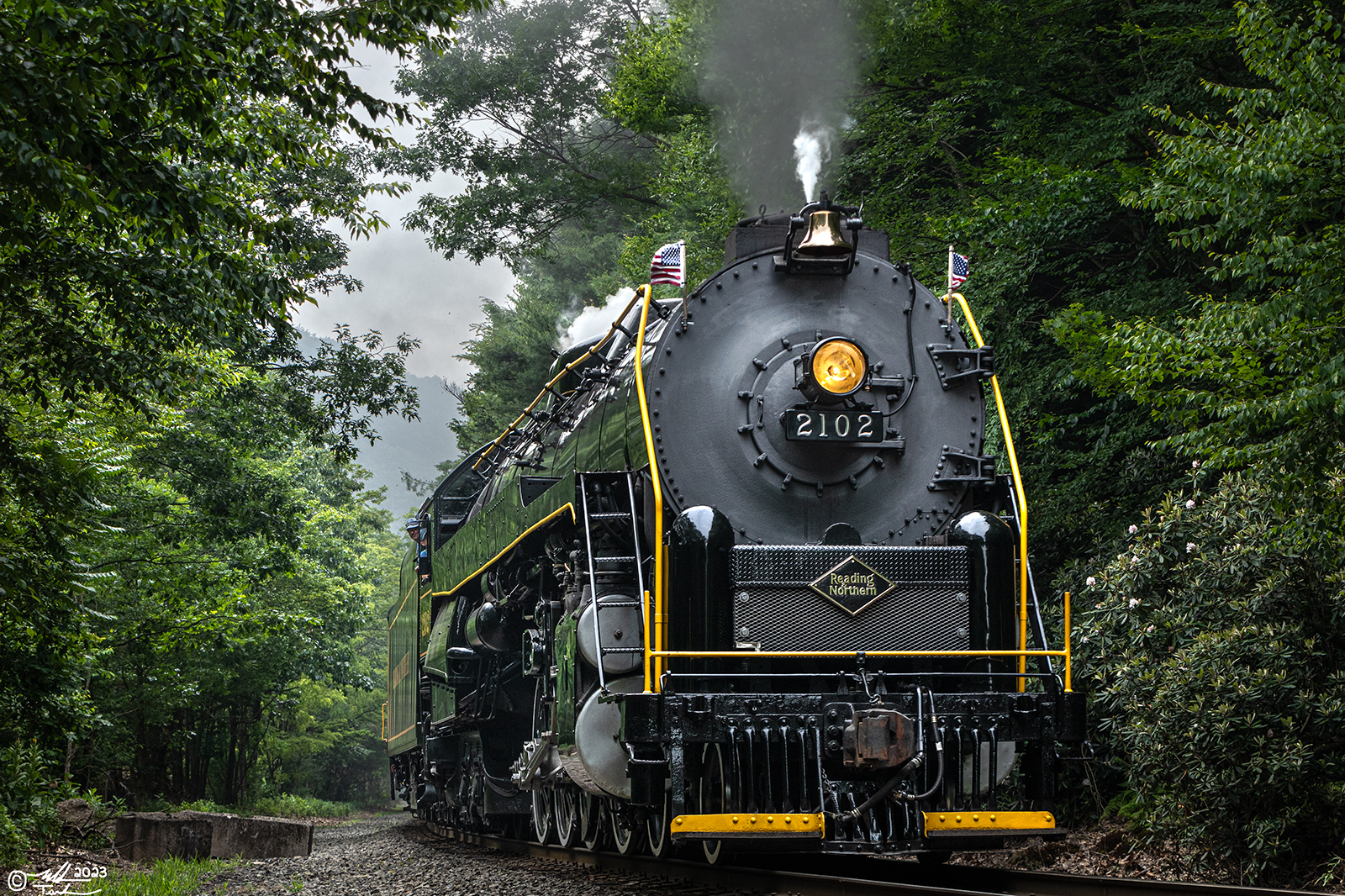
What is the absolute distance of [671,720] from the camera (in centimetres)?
590

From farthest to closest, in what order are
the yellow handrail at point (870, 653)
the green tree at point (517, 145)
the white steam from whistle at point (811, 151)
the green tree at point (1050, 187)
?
the green tree at point (517, 145)
the green tree at point (1050, 187)
the white steam from whistle at point (811, 151)
the yellow handrail at point (870, 653)

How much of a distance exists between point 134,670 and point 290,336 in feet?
37.8

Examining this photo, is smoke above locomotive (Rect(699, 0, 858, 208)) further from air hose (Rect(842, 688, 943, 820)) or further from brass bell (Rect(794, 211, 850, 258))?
air hose (Rect(842, 688, 943, 820))

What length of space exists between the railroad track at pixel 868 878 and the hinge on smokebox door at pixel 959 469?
2.25 m

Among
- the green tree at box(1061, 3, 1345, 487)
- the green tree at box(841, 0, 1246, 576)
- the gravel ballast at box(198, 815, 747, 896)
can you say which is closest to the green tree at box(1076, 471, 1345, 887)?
the green tree at box(1061, 3, 1345, 487)

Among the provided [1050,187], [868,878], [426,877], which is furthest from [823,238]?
[1050,187]

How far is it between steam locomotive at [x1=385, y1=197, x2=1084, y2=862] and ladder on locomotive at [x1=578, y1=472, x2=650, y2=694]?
24 mm

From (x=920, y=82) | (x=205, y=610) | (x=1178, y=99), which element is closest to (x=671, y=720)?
(x=1178, y=99)

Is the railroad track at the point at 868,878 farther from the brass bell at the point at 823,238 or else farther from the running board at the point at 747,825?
the brass bell at the point at 823,238

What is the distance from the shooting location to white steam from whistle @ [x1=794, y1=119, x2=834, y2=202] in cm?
962

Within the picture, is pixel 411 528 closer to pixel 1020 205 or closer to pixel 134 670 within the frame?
pixel 1020 205

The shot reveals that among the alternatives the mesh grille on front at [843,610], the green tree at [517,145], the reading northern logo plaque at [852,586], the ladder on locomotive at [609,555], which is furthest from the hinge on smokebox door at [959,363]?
the green tree at [517,145]

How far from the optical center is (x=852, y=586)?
6.50 metres

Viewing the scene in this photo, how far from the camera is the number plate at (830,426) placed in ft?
22.7
